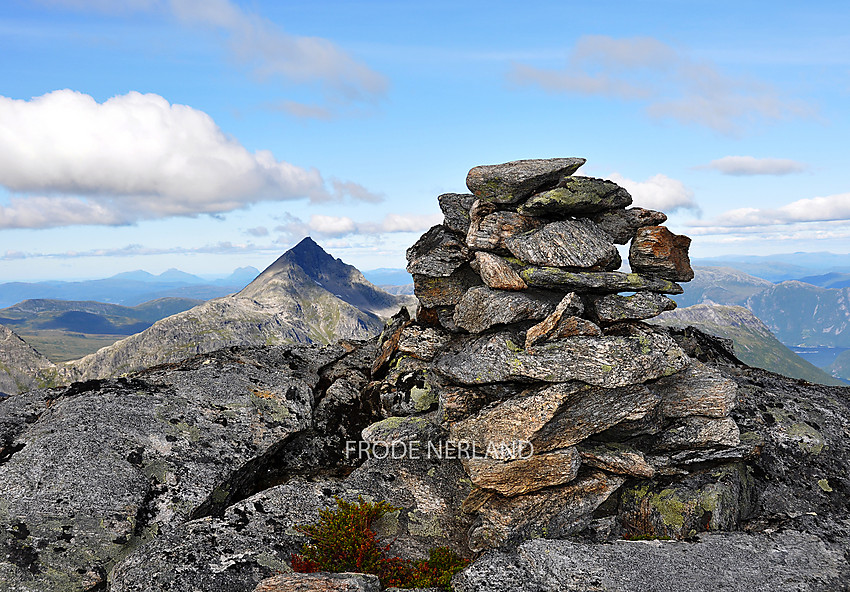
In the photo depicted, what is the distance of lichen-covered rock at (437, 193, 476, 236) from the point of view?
71.2 feet

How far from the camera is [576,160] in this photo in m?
19.5

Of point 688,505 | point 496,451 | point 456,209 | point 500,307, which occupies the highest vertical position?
point 456,209

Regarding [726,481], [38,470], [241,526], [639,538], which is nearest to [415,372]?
[241,526]

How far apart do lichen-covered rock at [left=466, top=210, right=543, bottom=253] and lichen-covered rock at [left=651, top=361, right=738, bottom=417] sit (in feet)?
25.2

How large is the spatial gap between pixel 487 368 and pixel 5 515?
15367 millimetres

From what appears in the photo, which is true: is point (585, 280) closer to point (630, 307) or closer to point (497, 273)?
point (630, 307)

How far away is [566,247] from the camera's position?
59.8ft

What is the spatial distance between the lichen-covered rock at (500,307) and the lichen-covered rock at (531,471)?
4.77 metres

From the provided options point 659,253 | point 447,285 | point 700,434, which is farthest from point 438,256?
point 700,434

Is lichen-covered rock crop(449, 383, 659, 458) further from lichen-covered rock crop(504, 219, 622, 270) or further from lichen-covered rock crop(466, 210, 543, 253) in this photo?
lichen-covered rock crop(466, 210, 543, 253)

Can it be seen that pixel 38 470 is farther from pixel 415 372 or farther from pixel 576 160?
pixel 576 160

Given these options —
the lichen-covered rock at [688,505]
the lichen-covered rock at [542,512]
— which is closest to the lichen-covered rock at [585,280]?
the lichen-covered rock at [542,512]

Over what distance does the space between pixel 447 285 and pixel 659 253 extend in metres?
8.28

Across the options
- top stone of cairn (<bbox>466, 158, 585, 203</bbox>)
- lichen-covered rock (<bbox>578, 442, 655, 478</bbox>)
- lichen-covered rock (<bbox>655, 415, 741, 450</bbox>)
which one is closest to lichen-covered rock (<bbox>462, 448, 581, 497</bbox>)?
lichen-covered rock (<bbox>578, 442, 655, 478</bbox>)
